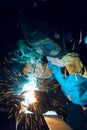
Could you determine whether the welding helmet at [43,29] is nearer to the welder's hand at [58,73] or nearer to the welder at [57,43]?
the welder at [57,43]

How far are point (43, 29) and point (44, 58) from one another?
85 cm

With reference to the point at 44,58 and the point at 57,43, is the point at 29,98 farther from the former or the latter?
the point at 44,58

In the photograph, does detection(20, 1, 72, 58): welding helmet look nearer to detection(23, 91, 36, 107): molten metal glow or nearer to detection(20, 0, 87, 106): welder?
detection(20, 0, 87, 106): welder

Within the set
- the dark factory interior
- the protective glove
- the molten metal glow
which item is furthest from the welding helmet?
the molten metal glow

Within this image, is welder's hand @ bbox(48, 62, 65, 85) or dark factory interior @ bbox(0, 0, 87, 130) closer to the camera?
dark factory interior @ bbox(0, 0, 87, 130)

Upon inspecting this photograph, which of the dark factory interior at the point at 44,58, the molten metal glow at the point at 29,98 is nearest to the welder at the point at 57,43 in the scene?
the dark factory interior at the point at 44,58

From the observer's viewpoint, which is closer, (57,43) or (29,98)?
(29,98)

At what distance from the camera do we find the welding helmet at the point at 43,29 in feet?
7.91

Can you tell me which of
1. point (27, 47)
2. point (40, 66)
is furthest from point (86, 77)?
point (27, 47)

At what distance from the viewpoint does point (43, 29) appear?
240 cm

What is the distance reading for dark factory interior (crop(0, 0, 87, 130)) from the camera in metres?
1.60

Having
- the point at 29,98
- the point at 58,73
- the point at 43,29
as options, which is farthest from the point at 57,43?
the point at 29,98

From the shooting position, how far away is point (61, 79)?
2.93 m

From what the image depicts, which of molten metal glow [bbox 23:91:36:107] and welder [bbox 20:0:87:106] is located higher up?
welder [bbox 20:0:87:106]
